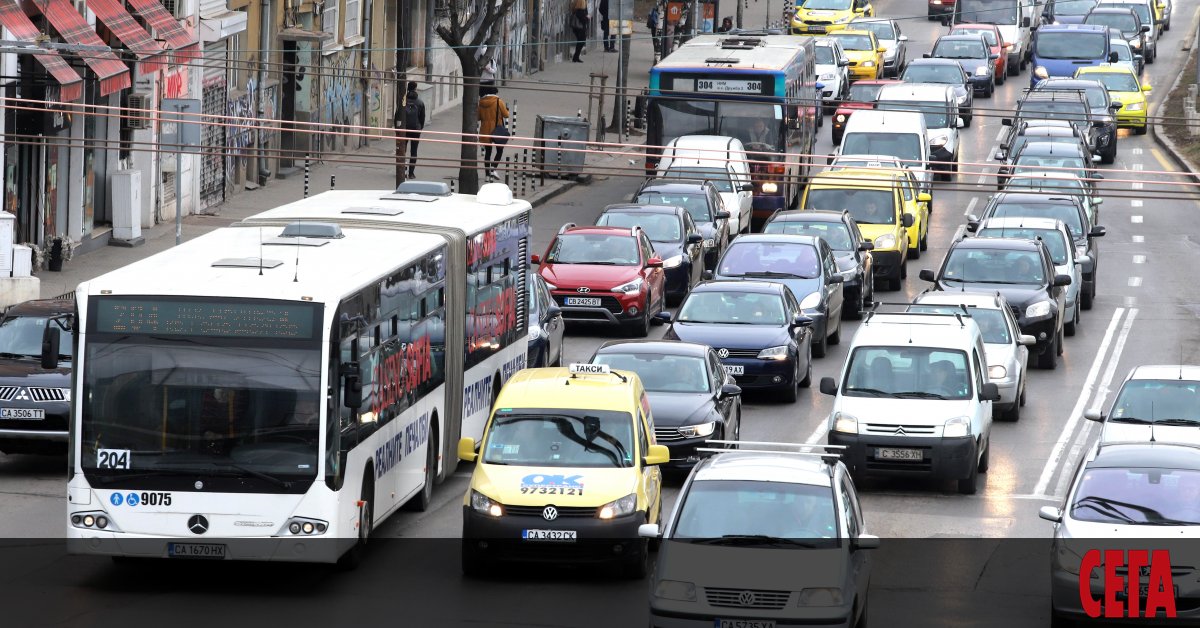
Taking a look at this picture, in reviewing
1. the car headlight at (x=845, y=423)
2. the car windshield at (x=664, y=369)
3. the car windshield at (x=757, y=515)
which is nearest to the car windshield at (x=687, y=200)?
the car windshield at (x=664, y=369)

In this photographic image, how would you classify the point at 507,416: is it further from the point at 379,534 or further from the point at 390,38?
the point at 390,38

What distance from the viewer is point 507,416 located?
17.7 meters

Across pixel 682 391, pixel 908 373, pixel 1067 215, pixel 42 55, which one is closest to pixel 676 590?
pixel 682 391

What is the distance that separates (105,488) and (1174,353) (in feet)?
61.2

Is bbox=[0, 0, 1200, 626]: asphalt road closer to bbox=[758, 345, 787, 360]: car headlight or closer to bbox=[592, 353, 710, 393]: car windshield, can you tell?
bbox=[758, 345, 787, 360]: car headlight

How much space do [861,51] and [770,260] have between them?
32.1 m

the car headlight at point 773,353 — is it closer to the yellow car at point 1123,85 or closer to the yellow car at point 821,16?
the yellow car at point 1123,85

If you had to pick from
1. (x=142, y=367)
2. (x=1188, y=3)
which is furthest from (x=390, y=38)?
Result: (x=1188, y=3)

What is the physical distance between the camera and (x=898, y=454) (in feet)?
68.5

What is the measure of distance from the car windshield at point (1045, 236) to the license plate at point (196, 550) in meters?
18.1

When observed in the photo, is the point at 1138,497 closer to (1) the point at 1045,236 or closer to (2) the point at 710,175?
(1) the point at 1045,236

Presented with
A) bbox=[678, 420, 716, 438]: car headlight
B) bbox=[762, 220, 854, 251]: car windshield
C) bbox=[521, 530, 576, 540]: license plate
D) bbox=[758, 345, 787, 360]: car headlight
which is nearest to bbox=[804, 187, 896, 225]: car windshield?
bbox=[762, 220, 854, 251]: car windshield

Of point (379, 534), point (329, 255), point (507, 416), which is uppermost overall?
point (329, 255)

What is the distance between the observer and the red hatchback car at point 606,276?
2977 cm
